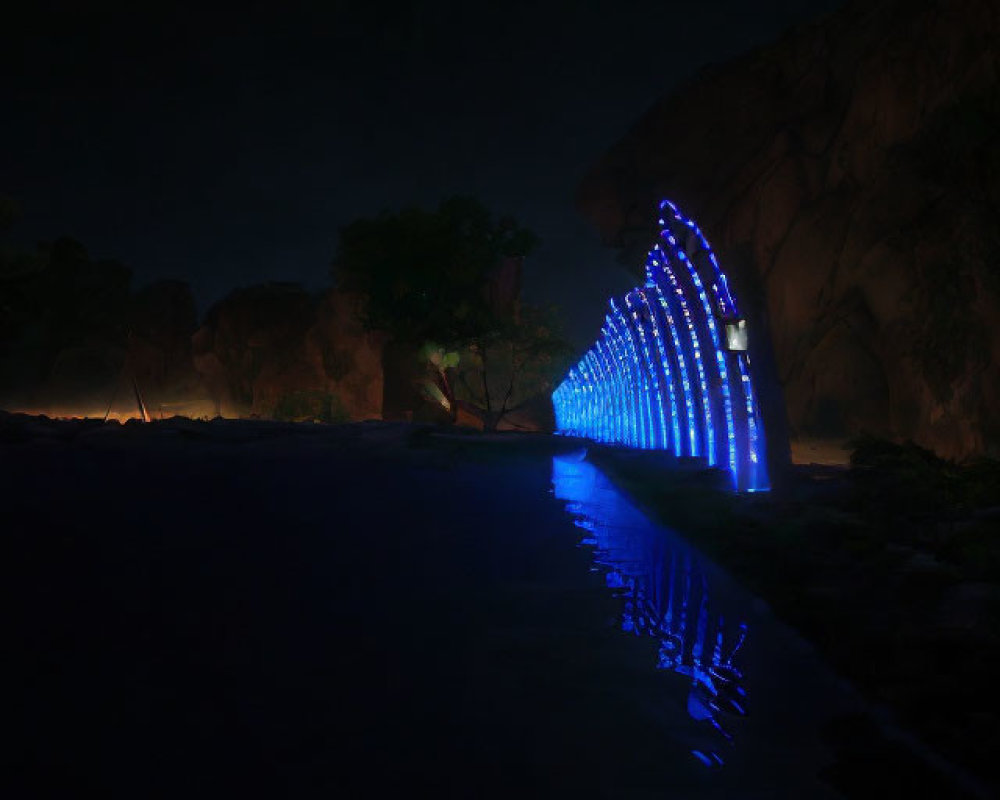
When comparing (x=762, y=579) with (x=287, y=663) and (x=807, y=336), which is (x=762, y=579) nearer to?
(x=287, y=663)

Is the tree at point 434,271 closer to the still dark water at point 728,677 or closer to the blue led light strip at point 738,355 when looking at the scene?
the blue led light strip at point 738,355

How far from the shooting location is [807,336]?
2603 cm

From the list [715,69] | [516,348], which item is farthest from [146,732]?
[516,348]

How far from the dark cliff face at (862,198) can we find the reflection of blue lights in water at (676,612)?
4648 mm

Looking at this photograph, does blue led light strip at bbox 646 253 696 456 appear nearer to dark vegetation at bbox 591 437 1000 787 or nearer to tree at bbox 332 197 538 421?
dark vegetation at bbox 591 437 1000 787

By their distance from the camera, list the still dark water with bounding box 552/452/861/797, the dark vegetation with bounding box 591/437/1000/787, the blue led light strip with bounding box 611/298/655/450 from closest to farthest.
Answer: the still dark water with bounding box 552/452/861/797 → the dark vegetation with bounding box 591/437/1000/787 → the blue led light strip with bounding box 611/298/655/450

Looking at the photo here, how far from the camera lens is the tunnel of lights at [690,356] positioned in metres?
11.0

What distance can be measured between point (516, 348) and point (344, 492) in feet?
91.2

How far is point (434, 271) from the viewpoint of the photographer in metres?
31.7

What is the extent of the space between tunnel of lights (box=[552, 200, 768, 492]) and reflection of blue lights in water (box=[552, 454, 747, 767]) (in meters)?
2.45

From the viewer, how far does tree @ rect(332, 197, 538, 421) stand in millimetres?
31656

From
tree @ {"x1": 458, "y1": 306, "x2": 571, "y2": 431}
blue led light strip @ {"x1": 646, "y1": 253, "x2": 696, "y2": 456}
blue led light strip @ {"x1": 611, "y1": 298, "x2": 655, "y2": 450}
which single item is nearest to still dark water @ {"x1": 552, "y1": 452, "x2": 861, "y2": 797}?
blue led light strip @ {"x1": 646, "y1": 253, "x2": 696, "y2": 456}

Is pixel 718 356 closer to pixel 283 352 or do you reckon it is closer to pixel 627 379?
pixel 627 379

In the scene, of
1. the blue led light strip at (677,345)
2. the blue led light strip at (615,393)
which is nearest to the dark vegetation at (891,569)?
the blue led light strip at (677,345)
